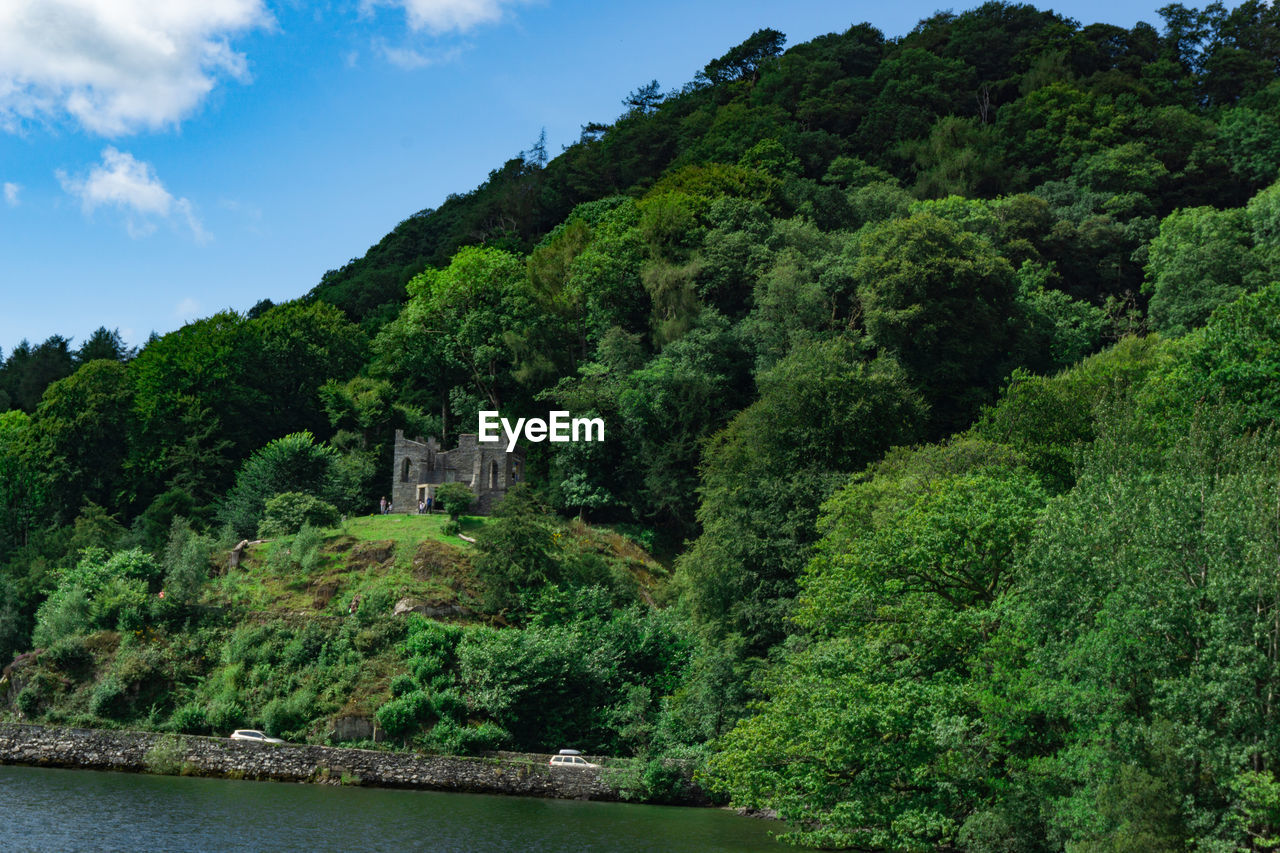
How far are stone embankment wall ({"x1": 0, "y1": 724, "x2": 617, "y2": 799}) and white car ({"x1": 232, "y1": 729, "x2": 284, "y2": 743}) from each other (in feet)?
3.22

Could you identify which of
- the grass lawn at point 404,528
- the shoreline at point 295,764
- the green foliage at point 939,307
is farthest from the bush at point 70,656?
the green foliage at point 939,307

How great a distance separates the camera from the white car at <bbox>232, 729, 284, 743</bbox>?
126 ft

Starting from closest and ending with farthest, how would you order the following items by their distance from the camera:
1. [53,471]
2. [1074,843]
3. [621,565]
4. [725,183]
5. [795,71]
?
[1074,843], [621,565], [53,471], [725,183], [795,71]

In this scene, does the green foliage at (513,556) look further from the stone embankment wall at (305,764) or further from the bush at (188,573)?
the bush at (188,573)

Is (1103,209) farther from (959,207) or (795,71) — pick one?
(795,71)

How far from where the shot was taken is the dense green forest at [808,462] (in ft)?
78.5

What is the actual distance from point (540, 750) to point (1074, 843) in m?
22.5

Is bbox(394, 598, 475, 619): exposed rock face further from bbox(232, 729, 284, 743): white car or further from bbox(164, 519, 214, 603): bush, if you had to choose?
bbox(164, 519, 214, 603): bush

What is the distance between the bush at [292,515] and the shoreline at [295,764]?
15196 mm

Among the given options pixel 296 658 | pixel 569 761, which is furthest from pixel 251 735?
pixel 569 761

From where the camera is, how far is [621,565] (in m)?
52.5

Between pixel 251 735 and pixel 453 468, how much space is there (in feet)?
73.3

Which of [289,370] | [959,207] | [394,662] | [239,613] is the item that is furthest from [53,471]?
[959,207]

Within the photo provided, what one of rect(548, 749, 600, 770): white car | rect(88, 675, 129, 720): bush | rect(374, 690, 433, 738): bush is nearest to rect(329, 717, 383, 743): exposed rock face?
rect(374, 690, 433, 738): bush
